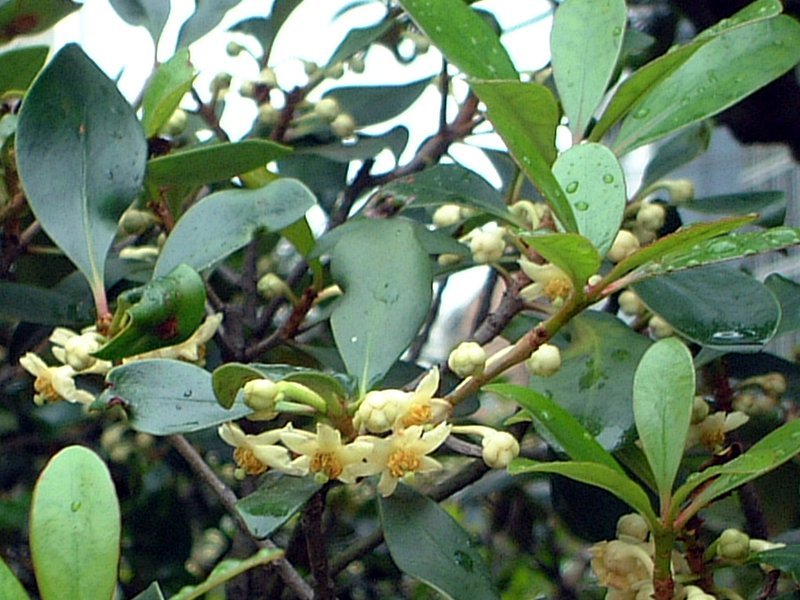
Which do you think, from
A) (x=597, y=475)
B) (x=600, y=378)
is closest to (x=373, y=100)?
(x=600, y=378)

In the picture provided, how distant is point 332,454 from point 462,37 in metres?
0.25

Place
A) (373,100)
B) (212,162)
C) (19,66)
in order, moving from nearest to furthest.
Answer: (212,162)
(19,66)
(373,100)

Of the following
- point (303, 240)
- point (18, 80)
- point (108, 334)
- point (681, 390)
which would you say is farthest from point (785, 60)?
point (18, 80)

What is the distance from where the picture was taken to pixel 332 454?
0.57 metres

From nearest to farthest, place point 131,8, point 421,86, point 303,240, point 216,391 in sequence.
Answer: point 216,391 → point 303,240 → point 131,8 → point 421,86

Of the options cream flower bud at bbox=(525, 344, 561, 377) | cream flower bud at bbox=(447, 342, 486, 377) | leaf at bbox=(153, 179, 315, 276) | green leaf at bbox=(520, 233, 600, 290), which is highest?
green leaf at bbox=(520, 233, 600, 290)

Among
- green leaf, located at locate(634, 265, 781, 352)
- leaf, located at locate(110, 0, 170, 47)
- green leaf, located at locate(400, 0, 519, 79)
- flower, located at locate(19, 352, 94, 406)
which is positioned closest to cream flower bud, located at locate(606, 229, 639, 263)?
green leaf, located at locate(634, 265, 781, 352)

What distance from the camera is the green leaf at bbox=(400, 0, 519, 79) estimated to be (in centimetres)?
61

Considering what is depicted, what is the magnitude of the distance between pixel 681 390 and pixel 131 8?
0.62 m

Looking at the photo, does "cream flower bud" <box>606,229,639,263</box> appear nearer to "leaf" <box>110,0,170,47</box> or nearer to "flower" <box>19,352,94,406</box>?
"flower" <box>19,352,94,406</box>

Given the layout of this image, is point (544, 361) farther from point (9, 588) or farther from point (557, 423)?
point (9, 588)

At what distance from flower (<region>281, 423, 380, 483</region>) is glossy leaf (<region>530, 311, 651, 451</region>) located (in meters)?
0.14

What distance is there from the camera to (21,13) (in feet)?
2.72

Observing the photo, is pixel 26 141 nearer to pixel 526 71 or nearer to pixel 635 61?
pixel 526 71
